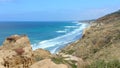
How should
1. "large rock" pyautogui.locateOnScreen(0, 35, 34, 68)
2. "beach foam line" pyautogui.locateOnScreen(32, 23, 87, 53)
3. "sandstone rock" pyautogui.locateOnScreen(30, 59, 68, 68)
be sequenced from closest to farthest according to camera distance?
1. "sandstone rock" pyautogui.locateOnScreen(30, 59, 68, 68)
2. "large rock" pyautogui.locateOnScreen(0, 35, 34, 68)
3. "beach foam line" pyautogui.locateOnScreen(32, 23, 87, 53)

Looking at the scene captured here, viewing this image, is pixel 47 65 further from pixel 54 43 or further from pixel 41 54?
pixel 54 43

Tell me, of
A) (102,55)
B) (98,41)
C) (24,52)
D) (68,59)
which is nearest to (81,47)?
(98,41)

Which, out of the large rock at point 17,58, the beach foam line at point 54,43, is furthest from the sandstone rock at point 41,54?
the beach foam line at point 54,43

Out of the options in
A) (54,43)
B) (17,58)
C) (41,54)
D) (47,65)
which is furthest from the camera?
(54,43)

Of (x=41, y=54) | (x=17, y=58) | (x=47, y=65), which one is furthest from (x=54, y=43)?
(x=47, y=65)

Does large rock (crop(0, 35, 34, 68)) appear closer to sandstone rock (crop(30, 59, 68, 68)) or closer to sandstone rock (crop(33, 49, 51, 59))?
sandstone rock (crop(30, 59, 68, 68))

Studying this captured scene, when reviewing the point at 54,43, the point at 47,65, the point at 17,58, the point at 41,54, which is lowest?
the point at 54,43

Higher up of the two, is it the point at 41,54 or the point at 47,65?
the point at 47,65

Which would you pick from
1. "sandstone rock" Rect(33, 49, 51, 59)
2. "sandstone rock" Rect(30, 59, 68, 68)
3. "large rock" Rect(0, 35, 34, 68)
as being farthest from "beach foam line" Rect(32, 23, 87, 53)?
"sandstone rock" Rect(30, 59, 68, 68)

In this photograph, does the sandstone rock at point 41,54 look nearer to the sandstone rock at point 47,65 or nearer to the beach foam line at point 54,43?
the sandstone rock at point 47,65

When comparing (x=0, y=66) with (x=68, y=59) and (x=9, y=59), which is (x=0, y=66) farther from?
(x=68, y=59)

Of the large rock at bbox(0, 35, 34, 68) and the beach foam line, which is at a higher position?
the large rock at bbox(0, 35, 34, 68)
